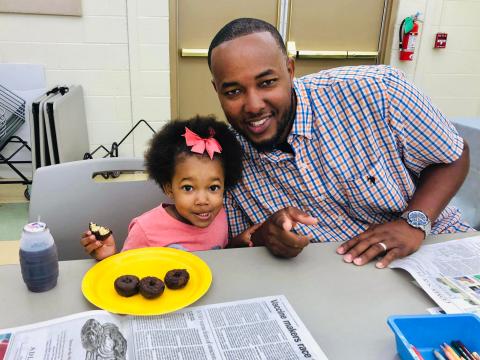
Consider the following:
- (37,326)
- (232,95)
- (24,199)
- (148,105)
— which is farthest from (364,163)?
(24,199)

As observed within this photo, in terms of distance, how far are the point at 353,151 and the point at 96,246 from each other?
79 cm

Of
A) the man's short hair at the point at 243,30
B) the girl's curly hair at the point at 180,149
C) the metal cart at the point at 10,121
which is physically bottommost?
the metal cart at the point at 10,121

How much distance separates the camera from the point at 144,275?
0.95m

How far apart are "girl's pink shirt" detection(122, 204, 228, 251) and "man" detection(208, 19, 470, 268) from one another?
0.19m

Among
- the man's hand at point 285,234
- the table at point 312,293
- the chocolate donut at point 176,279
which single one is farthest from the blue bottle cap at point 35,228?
the man's hand at point 285,234

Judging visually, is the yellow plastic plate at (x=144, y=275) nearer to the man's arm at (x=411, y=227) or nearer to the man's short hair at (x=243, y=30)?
the man's arm at (x=411, y=227)

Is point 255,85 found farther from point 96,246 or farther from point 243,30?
point 96,246

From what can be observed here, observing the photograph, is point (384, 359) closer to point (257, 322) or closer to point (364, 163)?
point (257, 322)

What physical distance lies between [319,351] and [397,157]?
75 centimetres

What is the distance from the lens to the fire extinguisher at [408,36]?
3.36m

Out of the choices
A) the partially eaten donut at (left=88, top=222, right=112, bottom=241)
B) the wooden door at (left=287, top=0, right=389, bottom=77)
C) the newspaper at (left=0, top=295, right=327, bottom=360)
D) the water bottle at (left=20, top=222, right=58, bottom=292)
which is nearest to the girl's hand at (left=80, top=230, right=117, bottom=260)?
the partially eaten donut at (left=88, top=222, right=112, bottom=241)

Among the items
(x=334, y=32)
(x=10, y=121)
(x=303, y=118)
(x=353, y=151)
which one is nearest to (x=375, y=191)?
(x=353, y=151)

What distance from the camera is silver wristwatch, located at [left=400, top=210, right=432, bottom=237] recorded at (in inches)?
43.9

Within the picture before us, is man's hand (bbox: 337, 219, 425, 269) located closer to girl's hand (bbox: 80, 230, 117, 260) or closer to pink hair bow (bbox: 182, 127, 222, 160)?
pink hair bow (bbox: 182, 127, 222, 160)
